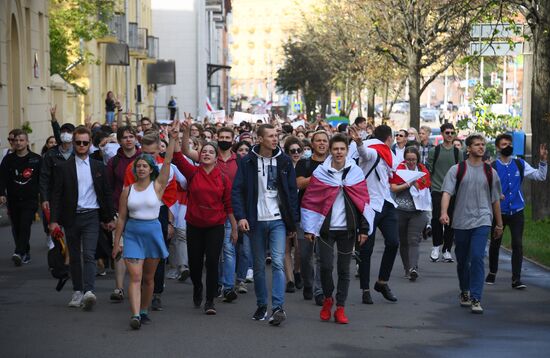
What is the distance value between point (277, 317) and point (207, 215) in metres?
1.29

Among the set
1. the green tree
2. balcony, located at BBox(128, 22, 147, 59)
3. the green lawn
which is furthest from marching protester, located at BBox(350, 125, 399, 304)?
balcony, located at BBox(128, 22, 147, 59)

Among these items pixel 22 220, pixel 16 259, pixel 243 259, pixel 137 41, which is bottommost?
Result: pixel 16 259

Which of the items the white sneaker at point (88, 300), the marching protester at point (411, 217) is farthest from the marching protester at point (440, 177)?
the white sneaker at point (88, 300)

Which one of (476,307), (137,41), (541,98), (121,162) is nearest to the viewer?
(476,307)

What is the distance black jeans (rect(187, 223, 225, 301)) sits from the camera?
36.4 ft

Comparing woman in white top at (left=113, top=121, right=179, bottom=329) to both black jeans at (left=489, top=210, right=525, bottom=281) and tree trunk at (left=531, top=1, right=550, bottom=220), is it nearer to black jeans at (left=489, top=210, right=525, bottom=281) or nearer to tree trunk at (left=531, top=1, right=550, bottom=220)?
black jeans at (left=489, top=210, right=525, bottom=281)

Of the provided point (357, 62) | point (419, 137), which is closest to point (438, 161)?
point (419, 137)

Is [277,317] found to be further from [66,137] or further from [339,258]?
[66,137]

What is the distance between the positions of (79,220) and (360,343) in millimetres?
3052

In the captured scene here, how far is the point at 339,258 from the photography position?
10.7 meters

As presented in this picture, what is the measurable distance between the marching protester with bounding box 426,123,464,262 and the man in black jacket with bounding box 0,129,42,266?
5.16 m

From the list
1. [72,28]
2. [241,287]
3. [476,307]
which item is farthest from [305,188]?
[72,28]

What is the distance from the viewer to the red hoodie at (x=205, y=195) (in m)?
11.1

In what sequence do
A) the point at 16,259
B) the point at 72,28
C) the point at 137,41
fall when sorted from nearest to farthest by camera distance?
the point at 16,259, the point at 72,28, the point at 137,41
